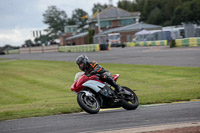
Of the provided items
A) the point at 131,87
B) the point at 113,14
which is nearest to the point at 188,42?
the point at 131,87

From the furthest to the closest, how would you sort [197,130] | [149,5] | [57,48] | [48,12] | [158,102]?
[48,12], [149,5], [57,48], [158,102], [197,130]

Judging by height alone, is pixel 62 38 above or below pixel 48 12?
below

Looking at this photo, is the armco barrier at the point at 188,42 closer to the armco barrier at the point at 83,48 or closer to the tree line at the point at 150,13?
the armco barrier at the point at 83,48

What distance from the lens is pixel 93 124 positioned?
23.7 feet

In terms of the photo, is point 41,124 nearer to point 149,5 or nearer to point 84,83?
point 84,83

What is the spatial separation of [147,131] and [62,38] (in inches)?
5238

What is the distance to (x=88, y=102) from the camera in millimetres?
8695

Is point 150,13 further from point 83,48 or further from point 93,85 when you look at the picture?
point 93,85

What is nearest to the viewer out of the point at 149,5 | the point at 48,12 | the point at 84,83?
the point at 84,83

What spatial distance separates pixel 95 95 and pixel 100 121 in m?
1.52

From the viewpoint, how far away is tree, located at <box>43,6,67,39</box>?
A: 163125 millimetres

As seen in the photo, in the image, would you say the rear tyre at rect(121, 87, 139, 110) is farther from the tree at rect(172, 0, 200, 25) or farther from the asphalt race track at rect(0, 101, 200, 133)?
the tree at rect(172, 0, 200, 25)

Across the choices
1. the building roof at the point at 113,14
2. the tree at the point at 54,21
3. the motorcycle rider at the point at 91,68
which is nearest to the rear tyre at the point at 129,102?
the motorcycle rider at the point at 91,68

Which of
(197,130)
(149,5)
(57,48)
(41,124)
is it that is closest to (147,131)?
(197,130)
